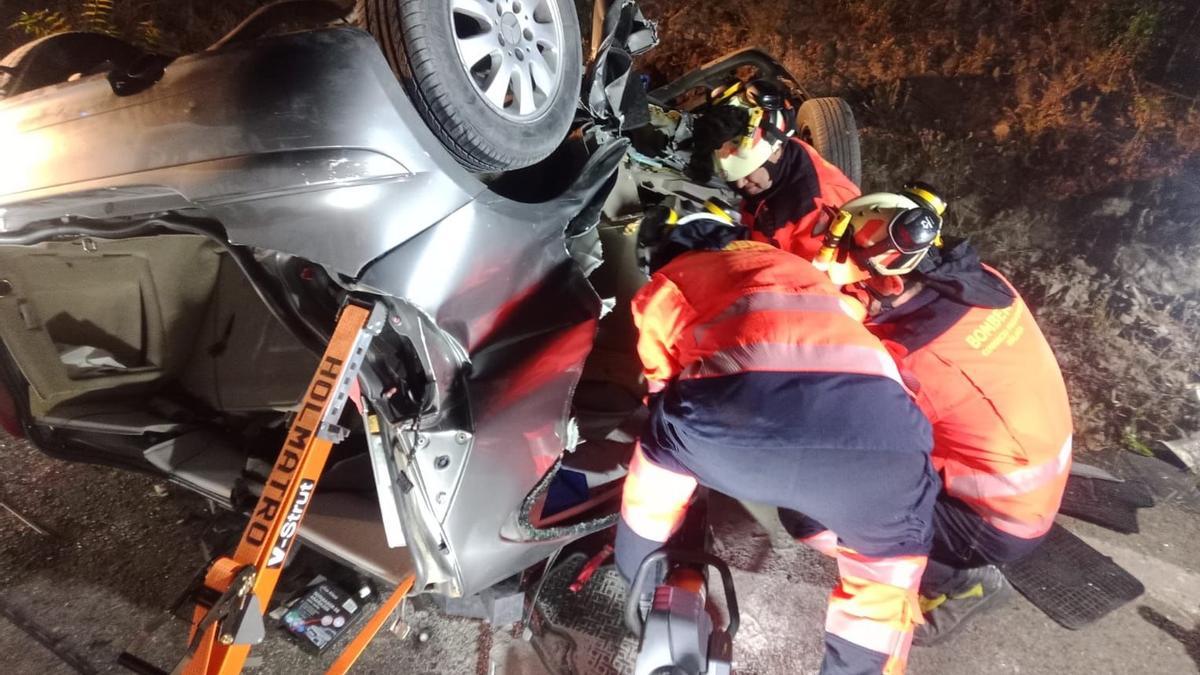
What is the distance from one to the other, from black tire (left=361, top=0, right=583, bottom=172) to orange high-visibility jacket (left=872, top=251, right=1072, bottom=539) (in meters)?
1.56

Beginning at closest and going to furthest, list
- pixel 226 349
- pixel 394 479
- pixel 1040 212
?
pixel 394 479 → pixel 226 349 → pixel 1040 212

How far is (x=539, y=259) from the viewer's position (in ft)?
5.83

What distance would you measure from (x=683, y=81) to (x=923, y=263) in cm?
223

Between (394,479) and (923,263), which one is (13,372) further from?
(923,263)

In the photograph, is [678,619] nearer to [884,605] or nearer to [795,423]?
[884,605]

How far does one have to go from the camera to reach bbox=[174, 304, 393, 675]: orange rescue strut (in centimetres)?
131

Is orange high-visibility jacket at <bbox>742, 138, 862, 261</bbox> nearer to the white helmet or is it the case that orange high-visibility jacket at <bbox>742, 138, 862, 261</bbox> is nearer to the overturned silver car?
the white helmet

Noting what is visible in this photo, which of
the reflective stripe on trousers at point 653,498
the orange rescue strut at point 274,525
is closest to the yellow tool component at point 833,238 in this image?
the reflective stripe on trousers at point 653,498

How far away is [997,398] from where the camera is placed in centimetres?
217

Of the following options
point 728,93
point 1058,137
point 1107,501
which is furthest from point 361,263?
point 1058,137

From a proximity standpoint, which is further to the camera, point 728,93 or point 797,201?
point 728,93

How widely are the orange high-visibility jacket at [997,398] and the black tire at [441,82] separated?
5.13 feet

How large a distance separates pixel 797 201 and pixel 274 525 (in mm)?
2631

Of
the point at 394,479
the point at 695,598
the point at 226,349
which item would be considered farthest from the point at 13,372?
the point at 695,598
